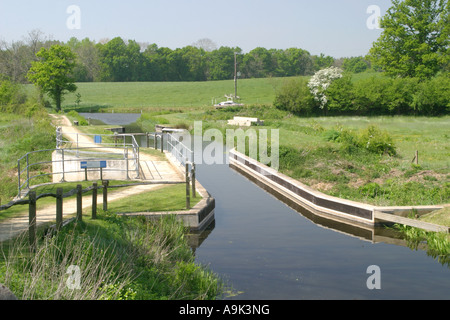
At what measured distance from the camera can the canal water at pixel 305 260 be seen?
36.5ft

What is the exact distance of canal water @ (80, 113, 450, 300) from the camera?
1113 cm


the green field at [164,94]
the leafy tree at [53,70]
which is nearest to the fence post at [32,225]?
the leafy tree at [53,70]

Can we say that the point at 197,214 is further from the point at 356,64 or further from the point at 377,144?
the point at 356,64

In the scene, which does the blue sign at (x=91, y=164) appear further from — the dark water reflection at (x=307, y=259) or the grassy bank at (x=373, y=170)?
the grassy bank at (x=373, y=170)

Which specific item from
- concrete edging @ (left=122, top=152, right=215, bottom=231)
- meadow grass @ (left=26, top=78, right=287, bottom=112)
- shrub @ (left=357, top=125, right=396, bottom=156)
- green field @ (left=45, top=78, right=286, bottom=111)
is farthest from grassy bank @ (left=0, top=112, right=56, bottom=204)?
green field @ (left=45, top=78, right=286, bottom=111)

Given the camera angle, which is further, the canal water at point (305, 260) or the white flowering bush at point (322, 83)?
the white flowering bush at point (322, 83)

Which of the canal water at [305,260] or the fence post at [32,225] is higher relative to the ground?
the fence post at [32,225]

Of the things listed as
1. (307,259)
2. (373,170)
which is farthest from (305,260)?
(373,170)

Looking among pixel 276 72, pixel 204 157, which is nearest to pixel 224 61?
pixel 276 72

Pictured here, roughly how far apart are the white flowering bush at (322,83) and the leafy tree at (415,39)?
1621 cm

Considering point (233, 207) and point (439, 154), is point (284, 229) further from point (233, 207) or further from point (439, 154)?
point (439, 154)

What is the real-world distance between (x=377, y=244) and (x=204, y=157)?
18947 mm

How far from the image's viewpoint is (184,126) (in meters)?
52.1

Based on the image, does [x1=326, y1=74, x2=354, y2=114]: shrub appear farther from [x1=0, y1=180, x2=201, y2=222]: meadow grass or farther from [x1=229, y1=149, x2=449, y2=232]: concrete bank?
[x1=0, y1=180, x2=201, y2=222]: meadow grass
